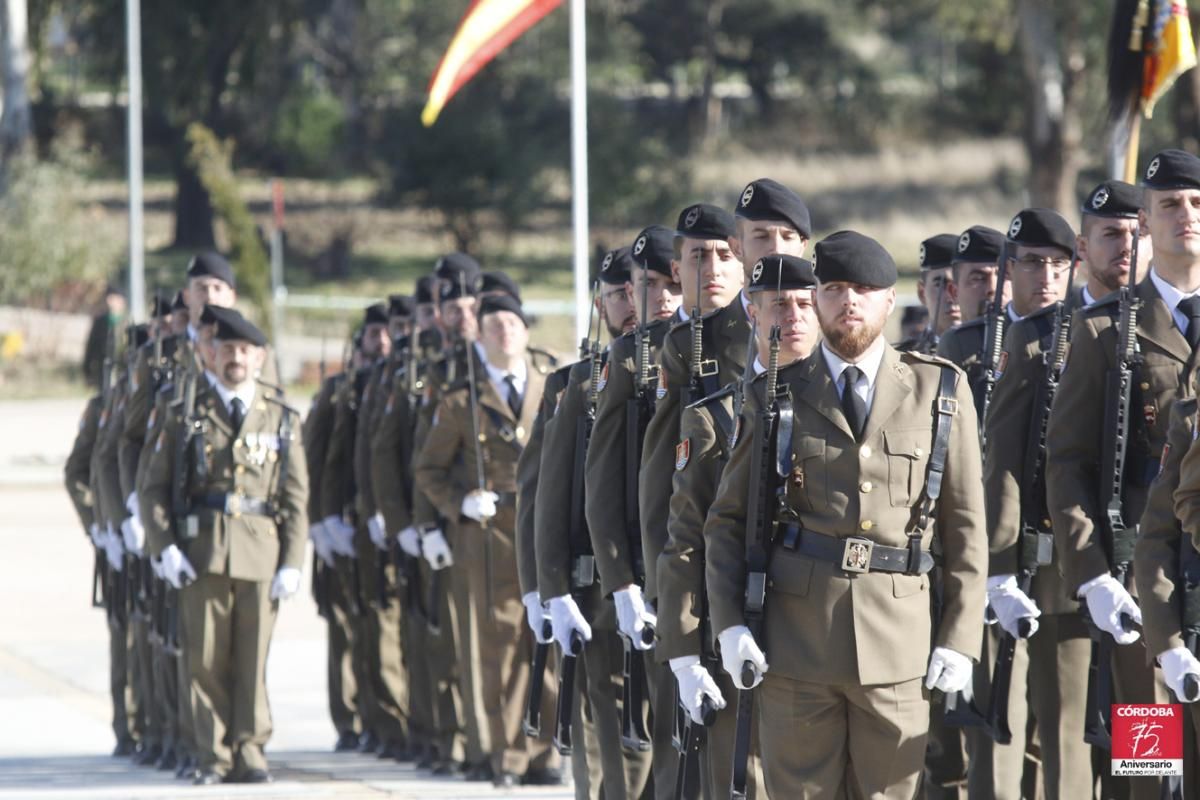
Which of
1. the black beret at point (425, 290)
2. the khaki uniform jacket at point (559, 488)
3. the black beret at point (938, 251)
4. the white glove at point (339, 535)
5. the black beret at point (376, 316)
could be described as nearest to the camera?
the khaki uniform jacket at point (559, 488)

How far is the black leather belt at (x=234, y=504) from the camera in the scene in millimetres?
9312

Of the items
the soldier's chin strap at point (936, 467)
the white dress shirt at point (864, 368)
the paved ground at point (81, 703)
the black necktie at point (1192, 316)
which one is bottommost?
the paved ground at point (81, 703)

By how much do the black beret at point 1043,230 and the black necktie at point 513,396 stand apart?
286cm

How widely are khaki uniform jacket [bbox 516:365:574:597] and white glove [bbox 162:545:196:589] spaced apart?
2.10 metres

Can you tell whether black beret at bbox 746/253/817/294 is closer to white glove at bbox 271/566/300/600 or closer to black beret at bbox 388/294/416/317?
white glove at bbox 271/566/300/600

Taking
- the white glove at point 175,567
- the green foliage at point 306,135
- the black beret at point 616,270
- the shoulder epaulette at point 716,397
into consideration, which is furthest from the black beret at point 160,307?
the green foliage at point 306,135

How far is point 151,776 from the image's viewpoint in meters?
9.42

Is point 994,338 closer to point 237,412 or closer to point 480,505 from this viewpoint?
point 480,505

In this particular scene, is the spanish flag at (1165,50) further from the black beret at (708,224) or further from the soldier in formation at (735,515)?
the black beret at (708,224)

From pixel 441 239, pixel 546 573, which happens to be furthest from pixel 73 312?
pixel 546 573

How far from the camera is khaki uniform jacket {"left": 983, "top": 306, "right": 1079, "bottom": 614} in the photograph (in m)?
6.50

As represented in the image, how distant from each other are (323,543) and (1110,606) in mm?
5943

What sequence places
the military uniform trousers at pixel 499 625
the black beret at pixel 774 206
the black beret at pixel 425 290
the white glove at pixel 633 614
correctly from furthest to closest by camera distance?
the black beret at pixel 425 290 → the military uniform trousers at pixel 499 625 → the white glove at pixel 633 614 → the black beret at pixel 774 206

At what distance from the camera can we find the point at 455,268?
34.1ft
